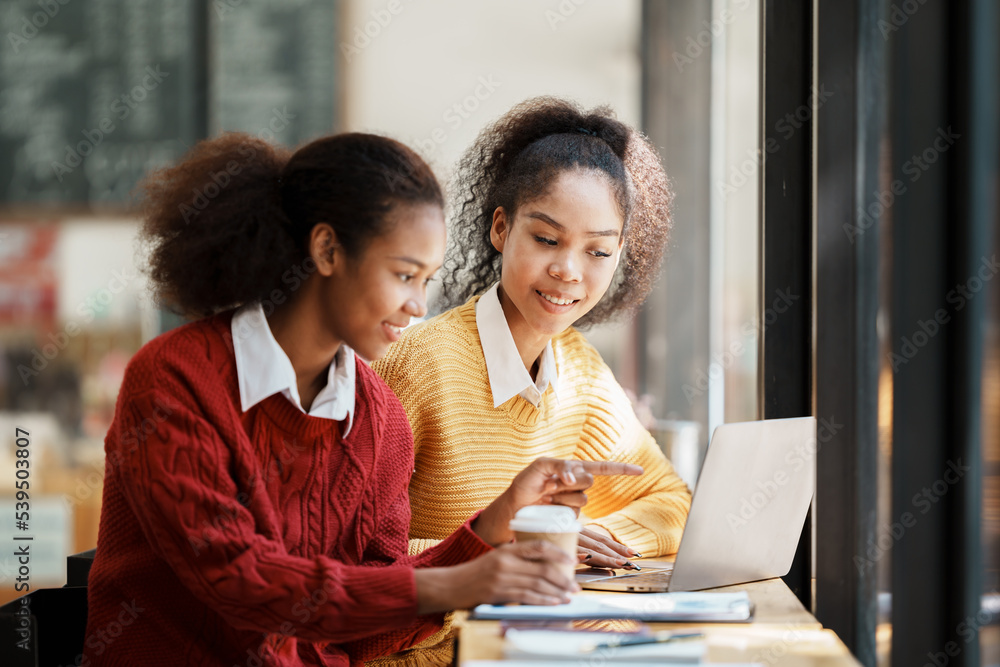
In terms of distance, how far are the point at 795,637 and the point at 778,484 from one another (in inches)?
12.8

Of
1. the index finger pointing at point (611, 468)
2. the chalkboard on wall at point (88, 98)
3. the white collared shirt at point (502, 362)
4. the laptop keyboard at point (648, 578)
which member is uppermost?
the chalkboard on wall at point (88, 98)

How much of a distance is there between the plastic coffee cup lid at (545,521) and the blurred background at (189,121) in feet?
7.91

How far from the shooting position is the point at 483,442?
1854mm

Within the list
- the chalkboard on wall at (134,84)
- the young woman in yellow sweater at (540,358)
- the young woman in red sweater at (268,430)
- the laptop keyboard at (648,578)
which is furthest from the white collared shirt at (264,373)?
the chalkboard on wall at (134,84)

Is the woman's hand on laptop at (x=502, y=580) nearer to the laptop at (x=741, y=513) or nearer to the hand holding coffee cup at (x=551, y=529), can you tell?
the hand holding coffee cup at (x=551, y=529)

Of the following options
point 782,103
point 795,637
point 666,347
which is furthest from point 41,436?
point 795,637

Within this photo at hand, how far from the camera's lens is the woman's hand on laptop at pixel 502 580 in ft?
3.92

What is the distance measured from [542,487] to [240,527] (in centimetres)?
48

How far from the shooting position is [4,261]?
4039 millimetres

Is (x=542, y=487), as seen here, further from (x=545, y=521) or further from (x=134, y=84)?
(x=134, y=84)

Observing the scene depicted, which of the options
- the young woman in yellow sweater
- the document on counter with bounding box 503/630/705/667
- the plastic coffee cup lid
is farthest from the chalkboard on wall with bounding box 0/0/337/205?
the document on counter with bounding box 503/630/705/667

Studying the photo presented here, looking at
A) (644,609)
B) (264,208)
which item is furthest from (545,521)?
(264,208)

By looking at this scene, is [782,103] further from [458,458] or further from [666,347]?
[666,347]

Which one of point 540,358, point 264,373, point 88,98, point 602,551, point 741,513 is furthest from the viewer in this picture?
point 88,98
